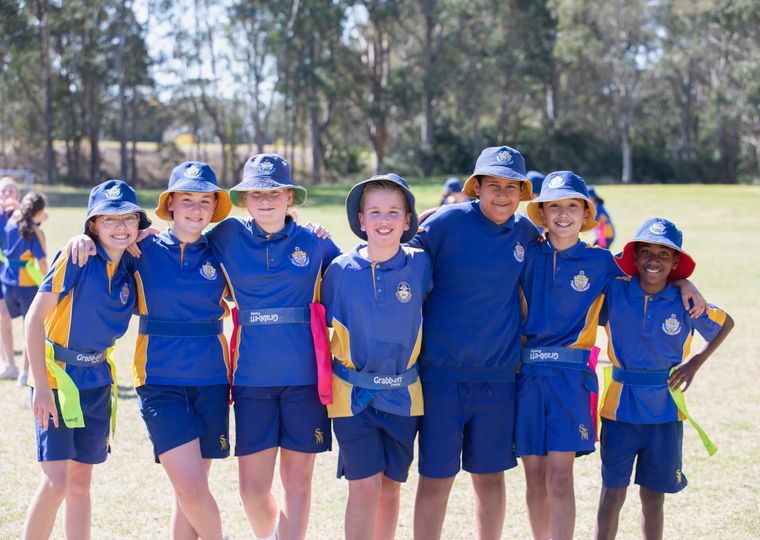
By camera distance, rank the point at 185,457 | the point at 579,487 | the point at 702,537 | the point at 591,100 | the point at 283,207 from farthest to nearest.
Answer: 1. the point at 591,100
2. the point at 579,487
3. the point at 702,537
4. the point at 283,207
5. the point at 185,457

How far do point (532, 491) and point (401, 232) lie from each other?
4.97 ft

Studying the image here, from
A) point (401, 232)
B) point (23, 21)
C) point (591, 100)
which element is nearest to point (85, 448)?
point (401, 232)

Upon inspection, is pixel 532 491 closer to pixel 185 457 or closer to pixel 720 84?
pixel 185 457

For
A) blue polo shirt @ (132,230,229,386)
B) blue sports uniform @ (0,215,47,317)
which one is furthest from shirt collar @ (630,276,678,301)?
blue sports uniform @ (0,215,47,317)

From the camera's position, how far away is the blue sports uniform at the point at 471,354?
169 inches

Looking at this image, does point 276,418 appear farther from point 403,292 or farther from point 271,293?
point 403,292

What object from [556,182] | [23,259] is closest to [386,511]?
[556,182]

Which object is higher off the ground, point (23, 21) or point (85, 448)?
point (23, 21)

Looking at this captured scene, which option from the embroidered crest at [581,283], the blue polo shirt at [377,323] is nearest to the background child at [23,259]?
the blue polo shirt at [377,323]

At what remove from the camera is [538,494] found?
14.7ft

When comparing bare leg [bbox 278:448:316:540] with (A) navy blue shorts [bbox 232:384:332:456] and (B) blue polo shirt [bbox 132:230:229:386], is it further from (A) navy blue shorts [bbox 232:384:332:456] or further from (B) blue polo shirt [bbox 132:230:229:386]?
(B) blue polo shirt [bbox 132:230:229:386]

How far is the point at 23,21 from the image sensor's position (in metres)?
46.2

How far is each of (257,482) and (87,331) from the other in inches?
44.5

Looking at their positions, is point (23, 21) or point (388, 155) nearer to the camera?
point (23, 21)
